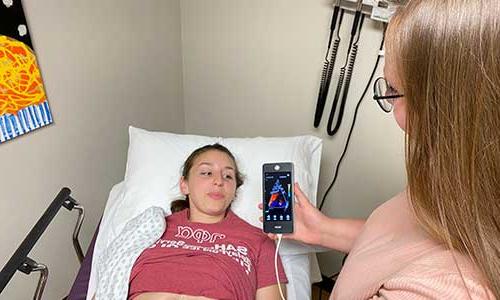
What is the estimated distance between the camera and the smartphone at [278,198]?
1324 mm

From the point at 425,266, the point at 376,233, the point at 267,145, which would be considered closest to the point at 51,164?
the point at 267,145

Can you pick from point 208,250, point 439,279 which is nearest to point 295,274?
point 208,250

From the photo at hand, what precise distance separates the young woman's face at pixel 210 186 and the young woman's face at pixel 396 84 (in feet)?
3.19

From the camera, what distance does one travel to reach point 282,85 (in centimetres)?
202

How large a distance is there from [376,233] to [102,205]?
→ 1.40 meters

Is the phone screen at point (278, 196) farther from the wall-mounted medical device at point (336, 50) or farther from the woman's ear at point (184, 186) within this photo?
the wall-mounted medical device at point (336, 50)

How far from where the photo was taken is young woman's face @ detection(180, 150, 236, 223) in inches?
65.3

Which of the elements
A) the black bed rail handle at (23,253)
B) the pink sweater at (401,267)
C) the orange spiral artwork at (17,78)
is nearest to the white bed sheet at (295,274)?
the black bed rail handle at (23,253)

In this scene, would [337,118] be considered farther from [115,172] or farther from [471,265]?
[471,265]

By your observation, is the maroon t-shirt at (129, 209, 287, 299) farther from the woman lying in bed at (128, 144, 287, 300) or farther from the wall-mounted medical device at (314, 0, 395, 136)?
the wall-mounted medical device at (314, 0, 395, 136)

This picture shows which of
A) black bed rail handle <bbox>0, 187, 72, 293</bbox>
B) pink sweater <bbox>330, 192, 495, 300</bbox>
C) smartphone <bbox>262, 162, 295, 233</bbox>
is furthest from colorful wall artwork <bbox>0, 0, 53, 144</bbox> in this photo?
pink sweater <bbox>330, 192, 495, 300</bbox>

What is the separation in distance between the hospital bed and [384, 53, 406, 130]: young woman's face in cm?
94

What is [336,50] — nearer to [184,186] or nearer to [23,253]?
[184,186]

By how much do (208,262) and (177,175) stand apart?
0.44 metres
